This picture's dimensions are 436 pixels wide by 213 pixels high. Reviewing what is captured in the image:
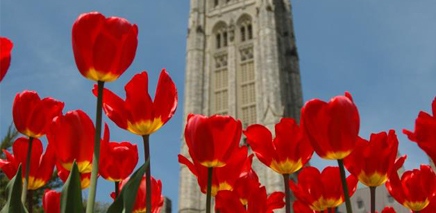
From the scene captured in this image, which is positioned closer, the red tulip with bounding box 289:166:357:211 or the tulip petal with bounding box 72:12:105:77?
the tulip petal with bounding box 72:12:105:77

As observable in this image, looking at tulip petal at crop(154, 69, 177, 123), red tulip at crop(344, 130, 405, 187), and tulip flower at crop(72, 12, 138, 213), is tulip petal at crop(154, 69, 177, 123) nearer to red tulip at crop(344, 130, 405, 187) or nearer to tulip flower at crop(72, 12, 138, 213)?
tulip flower at crop(72, 12, 138, 213)

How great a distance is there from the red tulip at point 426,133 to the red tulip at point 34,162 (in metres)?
1.29

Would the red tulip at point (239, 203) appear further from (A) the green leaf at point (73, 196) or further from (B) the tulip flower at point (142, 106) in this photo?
(A) the green leaf at point (73, 196)

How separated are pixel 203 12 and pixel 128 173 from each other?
34972 millimetres

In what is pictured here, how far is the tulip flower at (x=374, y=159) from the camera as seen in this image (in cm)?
143

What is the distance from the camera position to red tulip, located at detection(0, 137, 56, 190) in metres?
1.62

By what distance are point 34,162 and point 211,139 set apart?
2.36 feet

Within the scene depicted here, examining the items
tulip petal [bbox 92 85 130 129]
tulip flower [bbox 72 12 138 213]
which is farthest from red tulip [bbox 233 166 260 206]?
tulip flower [bbox 72 12 138 213]

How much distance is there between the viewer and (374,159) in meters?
1.44

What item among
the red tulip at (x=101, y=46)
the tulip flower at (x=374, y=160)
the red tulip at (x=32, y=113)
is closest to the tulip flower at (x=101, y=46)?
the red tulip at (x=101, y=46)

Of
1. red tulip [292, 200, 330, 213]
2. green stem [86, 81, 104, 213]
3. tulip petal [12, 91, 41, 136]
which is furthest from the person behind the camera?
red tulip [292, 200, 330, 213]

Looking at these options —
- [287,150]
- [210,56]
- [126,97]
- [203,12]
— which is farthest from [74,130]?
[203,12]

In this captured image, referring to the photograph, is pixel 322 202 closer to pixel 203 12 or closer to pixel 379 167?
pixel 379 167

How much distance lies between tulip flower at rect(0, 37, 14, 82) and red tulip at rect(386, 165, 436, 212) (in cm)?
133
